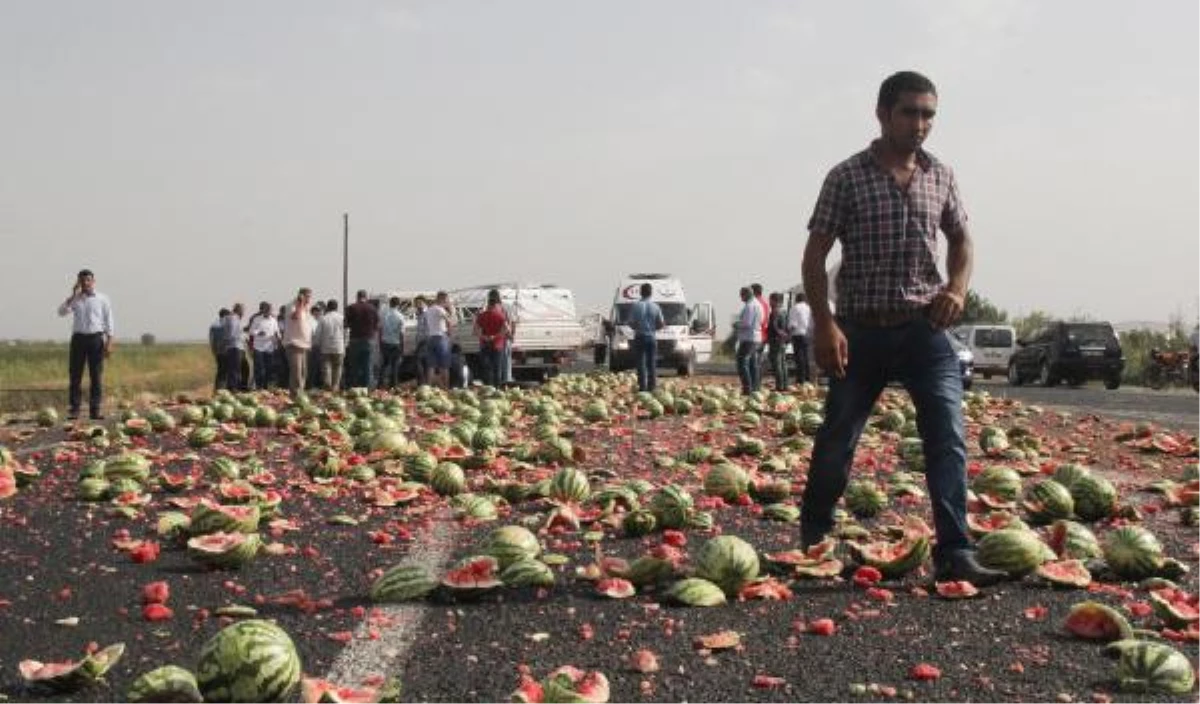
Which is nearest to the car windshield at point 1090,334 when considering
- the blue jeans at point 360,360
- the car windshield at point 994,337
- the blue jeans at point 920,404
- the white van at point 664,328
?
the car windshield at point 994,337

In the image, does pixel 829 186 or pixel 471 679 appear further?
pixel 829 186

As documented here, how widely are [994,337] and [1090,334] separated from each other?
7.63 meters

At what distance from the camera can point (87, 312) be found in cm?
1595

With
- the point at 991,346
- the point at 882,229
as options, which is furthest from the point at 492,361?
the point at 991,346

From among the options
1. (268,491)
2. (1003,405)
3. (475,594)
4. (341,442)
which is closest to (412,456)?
(268,491)

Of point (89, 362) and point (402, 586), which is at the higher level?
point (89, 362)

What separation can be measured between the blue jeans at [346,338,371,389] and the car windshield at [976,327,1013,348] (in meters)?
25.5

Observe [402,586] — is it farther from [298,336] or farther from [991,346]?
[991,346]

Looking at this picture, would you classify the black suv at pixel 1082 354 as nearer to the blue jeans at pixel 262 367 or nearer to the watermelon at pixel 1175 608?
the blue jeans at pixel 262 367

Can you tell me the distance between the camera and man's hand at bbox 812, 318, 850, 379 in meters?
5.36

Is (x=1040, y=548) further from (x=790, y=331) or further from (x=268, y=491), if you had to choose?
(x=790, y=331)

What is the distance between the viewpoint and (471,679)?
13.5ft

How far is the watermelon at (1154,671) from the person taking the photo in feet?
13.0

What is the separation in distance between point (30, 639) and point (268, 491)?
392 cm
